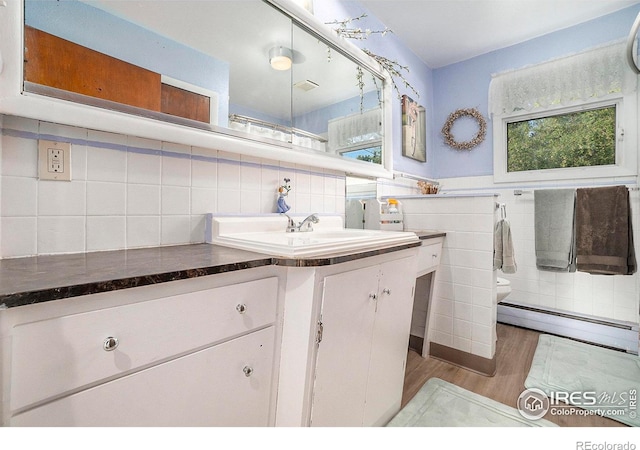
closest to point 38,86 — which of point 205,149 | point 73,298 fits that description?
point 205,149

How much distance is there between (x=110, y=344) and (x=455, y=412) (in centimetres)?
156

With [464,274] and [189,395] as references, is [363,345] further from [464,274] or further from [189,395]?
[464,274]

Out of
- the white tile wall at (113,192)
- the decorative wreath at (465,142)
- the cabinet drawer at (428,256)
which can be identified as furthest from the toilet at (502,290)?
the white tile wall at (113,192)

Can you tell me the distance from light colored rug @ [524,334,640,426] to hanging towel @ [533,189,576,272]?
0.61m

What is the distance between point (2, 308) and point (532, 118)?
11.7 feet

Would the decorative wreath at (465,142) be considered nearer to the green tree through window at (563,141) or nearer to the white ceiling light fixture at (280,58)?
the green tree through window at (563,141)

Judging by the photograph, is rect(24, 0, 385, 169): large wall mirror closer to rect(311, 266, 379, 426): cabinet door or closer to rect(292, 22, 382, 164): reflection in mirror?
rect(292, 22, 382, 164): reflection in mirror

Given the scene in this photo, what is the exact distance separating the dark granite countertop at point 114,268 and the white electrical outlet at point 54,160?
9.8 inches

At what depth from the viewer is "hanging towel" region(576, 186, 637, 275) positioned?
6.48ft

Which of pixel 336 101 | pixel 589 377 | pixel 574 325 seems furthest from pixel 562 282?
pixel 336 101

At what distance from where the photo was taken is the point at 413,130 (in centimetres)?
276

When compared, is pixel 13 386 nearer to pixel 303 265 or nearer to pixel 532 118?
pixel 303 265

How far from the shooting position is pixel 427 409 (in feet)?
4.75

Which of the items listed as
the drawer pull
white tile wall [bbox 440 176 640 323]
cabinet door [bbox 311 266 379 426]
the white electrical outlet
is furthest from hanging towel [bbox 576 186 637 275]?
the white electrical outlet
